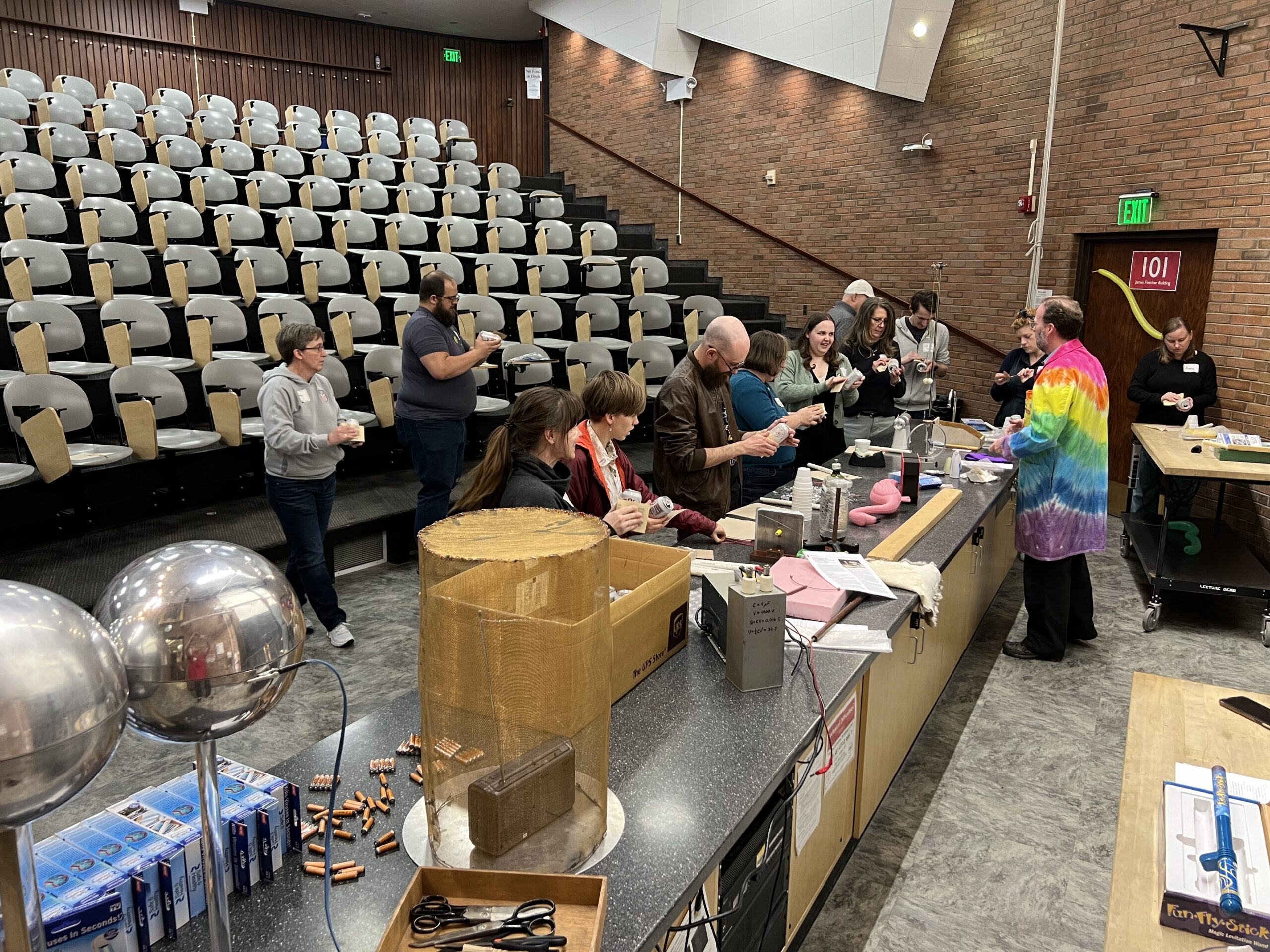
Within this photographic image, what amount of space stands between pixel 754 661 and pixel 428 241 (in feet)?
24.0

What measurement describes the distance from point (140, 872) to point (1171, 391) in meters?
6.63

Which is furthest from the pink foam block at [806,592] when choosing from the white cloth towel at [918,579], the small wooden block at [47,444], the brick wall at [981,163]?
the brick wall at [981,163]

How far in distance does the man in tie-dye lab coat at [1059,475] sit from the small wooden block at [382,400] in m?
3.69

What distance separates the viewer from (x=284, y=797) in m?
1.44

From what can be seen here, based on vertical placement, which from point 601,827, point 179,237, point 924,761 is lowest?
point 924,761

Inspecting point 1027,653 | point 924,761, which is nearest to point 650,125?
point 1027,653

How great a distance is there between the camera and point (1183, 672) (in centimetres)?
414

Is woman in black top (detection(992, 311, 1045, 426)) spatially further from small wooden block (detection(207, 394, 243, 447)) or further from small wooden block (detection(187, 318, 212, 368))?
small wooden block (detection(187, 318, 212, 368))

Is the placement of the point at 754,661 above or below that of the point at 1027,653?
above

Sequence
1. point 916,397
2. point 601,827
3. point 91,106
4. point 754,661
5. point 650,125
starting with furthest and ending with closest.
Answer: point 650,125 → point 91,106 → point 916,397 → point 754,661 → point 601,827

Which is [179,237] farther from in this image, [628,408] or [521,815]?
[521,815]

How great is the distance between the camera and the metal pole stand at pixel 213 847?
1102 mm

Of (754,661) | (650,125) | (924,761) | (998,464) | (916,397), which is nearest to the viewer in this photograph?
(754,661)

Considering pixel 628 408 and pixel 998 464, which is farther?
pixel 998 464
